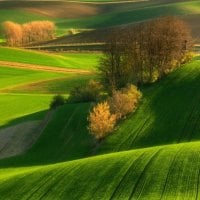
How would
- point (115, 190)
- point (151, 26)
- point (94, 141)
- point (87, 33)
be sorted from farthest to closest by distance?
point (87, 33) < point (151, 26) < point (94, 141) < point (115, 190)

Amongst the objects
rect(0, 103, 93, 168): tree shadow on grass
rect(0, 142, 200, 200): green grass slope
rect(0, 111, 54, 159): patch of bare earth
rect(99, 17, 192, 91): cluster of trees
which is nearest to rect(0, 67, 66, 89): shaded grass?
rect(99, 17, 192, 91): cluster of trees

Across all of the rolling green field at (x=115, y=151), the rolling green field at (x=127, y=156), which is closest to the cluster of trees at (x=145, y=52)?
the rolling green field at (x=115, y=151)

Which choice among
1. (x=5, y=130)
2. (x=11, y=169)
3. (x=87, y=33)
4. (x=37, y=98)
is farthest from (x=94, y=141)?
(x=87, y=33)

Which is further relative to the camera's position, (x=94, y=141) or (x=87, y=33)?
(x=87, y=33)

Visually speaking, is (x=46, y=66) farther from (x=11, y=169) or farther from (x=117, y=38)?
(x=11, y=169)

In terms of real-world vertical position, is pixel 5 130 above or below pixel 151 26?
below

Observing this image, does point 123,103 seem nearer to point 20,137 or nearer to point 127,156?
point 20,137
